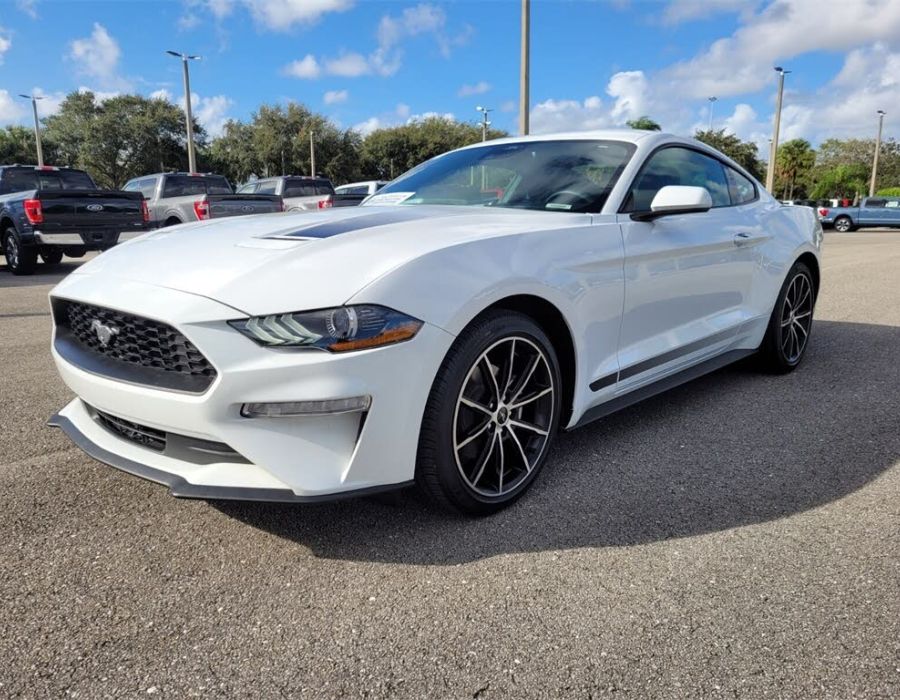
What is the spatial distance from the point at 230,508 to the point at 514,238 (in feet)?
5.00

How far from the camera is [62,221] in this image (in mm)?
10391

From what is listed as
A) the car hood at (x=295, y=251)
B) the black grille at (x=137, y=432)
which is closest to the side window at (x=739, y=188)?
the car hood at (x=295, y=251)

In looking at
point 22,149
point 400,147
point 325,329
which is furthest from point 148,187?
point 22,149

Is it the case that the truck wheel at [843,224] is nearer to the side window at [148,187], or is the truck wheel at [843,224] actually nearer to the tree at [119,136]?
the side window at [148,187]

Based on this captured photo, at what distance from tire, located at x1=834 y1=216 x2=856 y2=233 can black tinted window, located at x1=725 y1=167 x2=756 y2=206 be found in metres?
29.9

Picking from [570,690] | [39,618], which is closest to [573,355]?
[570,690]

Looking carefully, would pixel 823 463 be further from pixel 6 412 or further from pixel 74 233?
pixel 74 233

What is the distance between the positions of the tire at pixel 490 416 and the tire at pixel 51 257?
10.3 meters

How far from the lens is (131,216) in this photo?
1102 centimetres

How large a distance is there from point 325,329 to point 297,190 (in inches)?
602

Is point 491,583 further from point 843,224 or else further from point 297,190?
point 843,224

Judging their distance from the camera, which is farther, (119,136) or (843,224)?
(119,136)

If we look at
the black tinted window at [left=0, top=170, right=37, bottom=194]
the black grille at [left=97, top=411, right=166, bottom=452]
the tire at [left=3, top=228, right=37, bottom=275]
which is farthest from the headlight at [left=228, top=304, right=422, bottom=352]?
the black tinted window at [left=0, top=170, right=37, bottom=194]

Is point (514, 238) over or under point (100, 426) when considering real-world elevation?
over
